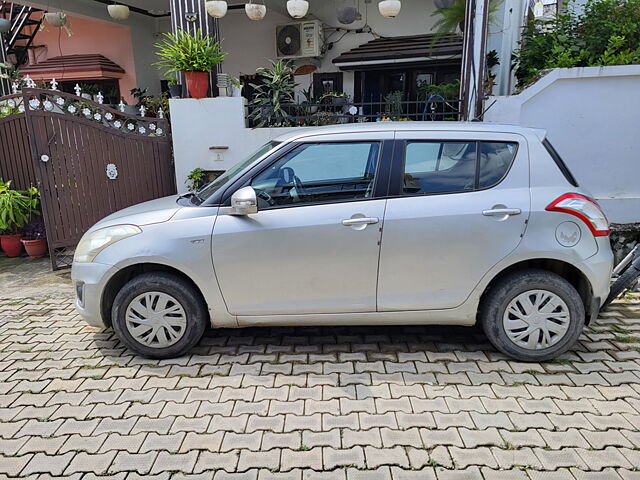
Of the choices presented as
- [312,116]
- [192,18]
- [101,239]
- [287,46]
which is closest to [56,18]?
[192,18]

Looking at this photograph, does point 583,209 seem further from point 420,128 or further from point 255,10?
point 255,10

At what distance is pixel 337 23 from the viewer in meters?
10.2

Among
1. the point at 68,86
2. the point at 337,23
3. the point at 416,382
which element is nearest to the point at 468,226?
the point at 416,382

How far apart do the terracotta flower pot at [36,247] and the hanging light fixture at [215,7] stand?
13.8 feet

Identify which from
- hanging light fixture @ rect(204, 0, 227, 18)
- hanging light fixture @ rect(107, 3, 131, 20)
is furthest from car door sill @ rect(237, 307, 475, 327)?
hanging light fixture @ rect(107, 3, 131, 20)

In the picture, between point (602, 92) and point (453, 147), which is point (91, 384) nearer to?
point (453, 147)

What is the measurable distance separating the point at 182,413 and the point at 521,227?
268 centimetres

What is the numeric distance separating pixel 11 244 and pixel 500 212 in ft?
22.0

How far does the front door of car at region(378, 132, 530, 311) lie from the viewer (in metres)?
3.34

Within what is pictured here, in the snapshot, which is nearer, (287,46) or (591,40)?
(591,40)

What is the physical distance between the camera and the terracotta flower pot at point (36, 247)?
6.57 metres

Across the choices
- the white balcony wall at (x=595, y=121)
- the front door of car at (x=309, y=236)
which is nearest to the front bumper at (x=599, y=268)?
the front door of car at (x=309, y=236)

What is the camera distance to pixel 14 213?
20.7 ft

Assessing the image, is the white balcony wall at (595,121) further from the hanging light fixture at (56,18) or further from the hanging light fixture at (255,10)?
the hanging light fixture at (56,18)
